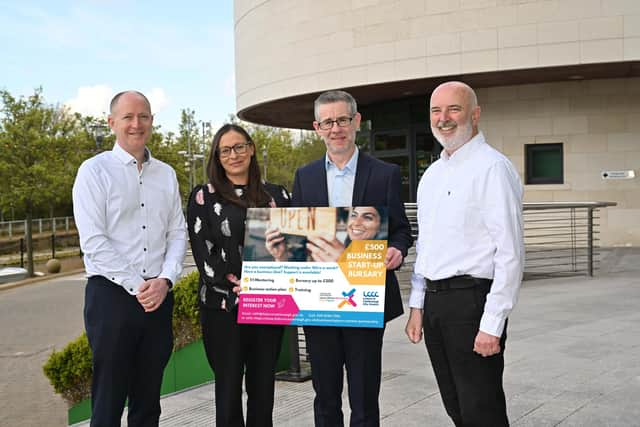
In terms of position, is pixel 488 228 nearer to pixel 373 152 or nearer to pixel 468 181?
pixel 468 181

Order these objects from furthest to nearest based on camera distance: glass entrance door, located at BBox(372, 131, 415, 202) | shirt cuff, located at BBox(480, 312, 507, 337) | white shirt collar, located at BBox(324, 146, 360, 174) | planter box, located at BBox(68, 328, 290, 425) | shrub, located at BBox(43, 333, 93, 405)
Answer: glass entrance door, located at BBox(372, 131, 415, 202), shrub, located at BBox(43, 333, 93, 405), planter box, located at BBox(68, 328, 290, 425), white shirt collar, located at BBox(324, 146, 360, 174), shirt cuff, located at BBox(480, 312, 507, 337)

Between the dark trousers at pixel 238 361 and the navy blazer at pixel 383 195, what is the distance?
722mm

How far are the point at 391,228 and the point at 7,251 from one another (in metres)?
40.1

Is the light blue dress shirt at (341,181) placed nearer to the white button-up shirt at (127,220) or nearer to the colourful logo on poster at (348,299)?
the colourful logo on poster at (348,299)

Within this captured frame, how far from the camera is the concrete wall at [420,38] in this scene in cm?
1888

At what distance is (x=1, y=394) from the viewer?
1045cm

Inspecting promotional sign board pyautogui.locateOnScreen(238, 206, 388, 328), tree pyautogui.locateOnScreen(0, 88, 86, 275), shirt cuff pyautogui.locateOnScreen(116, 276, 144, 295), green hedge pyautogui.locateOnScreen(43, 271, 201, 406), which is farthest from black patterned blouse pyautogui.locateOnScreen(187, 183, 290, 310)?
tree pyautogui.locateOnScreen(0, 88, 86, 275)

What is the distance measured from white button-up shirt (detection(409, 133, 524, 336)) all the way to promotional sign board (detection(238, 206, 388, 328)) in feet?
0.97

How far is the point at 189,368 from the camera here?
689cm

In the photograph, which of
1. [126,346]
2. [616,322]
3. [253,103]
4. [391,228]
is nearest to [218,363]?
[126,346]

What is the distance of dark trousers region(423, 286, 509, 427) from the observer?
133 inches

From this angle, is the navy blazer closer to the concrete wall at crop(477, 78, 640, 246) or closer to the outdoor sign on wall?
the concrete wall at crop(477, 78, 640, 246)

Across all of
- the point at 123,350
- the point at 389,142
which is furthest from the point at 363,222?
the point at 389,142

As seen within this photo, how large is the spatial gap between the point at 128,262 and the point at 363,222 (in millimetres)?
1275
